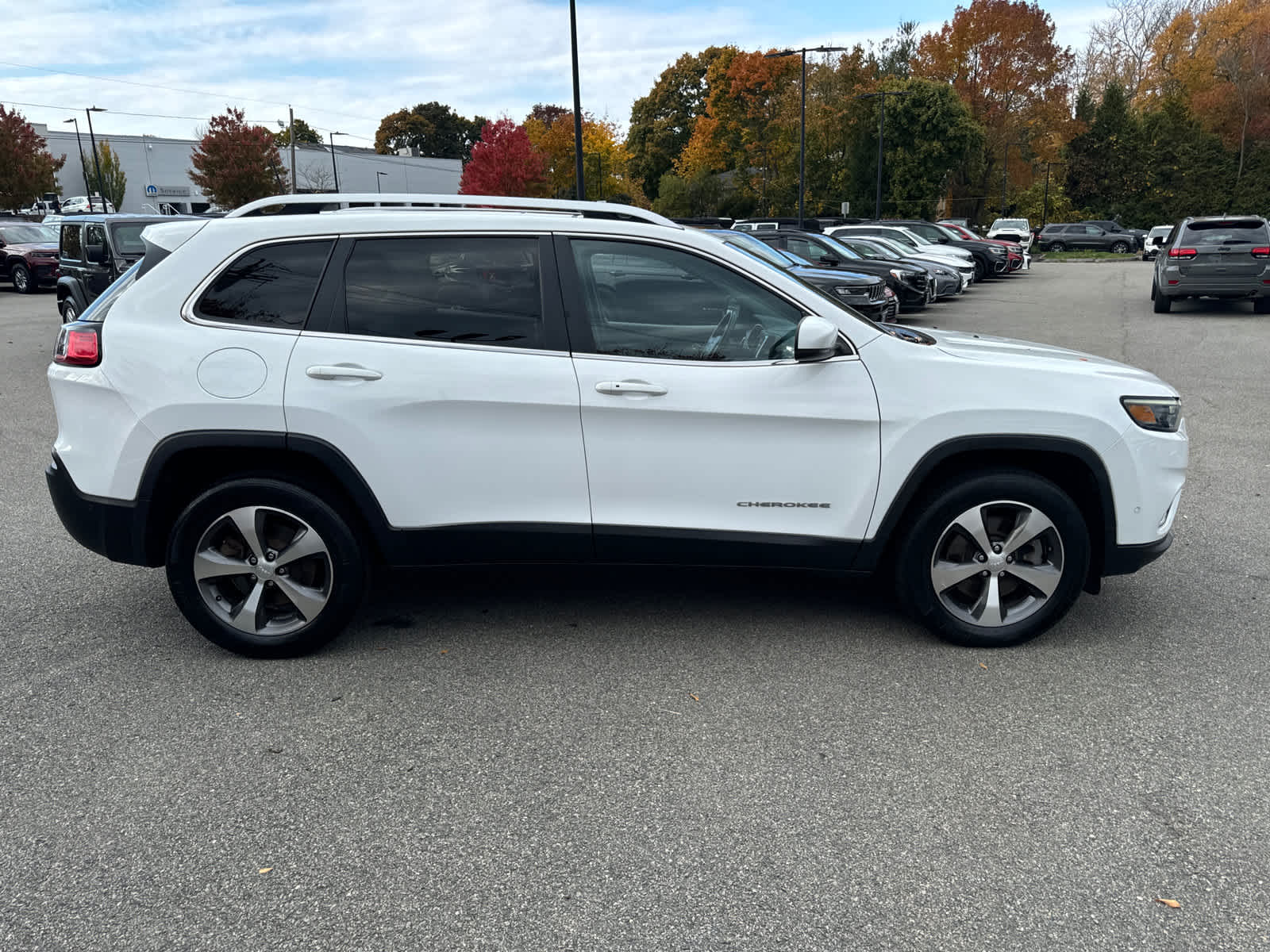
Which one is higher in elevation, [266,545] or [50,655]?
[266,545]

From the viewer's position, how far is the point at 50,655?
416cm

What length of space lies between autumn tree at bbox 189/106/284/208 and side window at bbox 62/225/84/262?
53.5m

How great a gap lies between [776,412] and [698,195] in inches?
2334

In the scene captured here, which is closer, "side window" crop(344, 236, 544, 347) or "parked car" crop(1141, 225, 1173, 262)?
"side window" crop(344, 236, 544, 347)

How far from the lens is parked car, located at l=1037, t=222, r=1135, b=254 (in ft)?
159

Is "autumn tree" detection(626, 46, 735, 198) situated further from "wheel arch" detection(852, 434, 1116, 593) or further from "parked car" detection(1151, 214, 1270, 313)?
"wheel arch" detection(852, 434, 1116, 593)

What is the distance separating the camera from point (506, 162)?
166ft

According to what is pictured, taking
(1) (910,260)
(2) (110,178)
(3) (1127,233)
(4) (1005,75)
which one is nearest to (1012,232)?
(3) (1127,233)

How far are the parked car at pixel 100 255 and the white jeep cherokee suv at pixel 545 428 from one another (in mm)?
10800

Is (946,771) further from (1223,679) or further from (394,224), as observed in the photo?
(394,224)

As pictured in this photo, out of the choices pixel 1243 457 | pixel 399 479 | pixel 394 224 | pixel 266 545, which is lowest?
pixel 1243 457

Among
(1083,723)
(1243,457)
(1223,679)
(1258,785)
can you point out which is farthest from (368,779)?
(1243,457)

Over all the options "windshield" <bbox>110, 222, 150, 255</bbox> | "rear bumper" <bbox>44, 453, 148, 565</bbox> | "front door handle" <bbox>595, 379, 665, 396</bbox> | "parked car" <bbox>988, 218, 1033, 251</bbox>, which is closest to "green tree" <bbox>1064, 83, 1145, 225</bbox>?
"parked car" <bbox>988, 218, 1033, 251</bbox>

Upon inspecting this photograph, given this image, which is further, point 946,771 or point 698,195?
point 698,195
